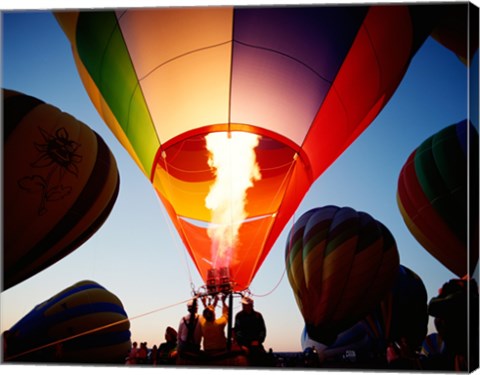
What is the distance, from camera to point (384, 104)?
471 centimetres

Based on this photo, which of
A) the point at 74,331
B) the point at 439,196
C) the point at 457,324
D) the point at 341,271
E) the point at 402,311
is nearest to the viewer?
the point at 457,324

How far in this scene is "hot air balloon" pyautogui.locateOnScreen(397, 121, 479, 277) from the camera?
5.25 meters

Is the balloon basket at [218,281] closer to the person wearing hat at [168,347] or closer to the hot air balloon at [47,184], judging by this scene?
the person wearing hat at [168,347]

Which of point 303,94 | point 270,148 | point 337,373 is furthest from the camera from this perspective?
point 270,148

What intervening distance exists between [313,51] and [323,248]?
A: 3384 mm

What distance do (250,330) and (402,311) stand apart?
14.9 feet

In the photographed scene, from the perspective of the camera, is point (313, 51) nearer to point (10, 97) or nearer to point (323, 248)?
point (10, 97)

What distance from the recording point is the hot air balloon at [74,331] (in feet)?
14.5

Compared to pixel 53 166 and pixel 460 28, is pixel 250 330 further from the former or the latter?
pixel 53 166

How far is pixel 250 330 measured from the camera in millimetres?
3836

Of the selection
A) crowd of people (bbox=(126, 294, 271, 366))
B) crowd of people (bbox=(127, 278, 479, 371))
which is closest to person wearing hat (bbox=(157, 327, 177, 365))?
crowd of people (bbox=(127, 278, 479, 371))

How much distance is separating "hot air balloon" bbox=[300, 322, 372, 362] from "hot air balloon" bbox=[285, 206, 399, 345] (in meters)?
0.12

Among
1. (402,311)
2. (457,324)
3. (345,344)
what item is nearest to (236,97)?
(457,324)

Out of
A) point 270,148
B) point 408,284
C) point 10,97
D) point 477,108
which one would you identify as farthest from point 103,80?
point 408,284
